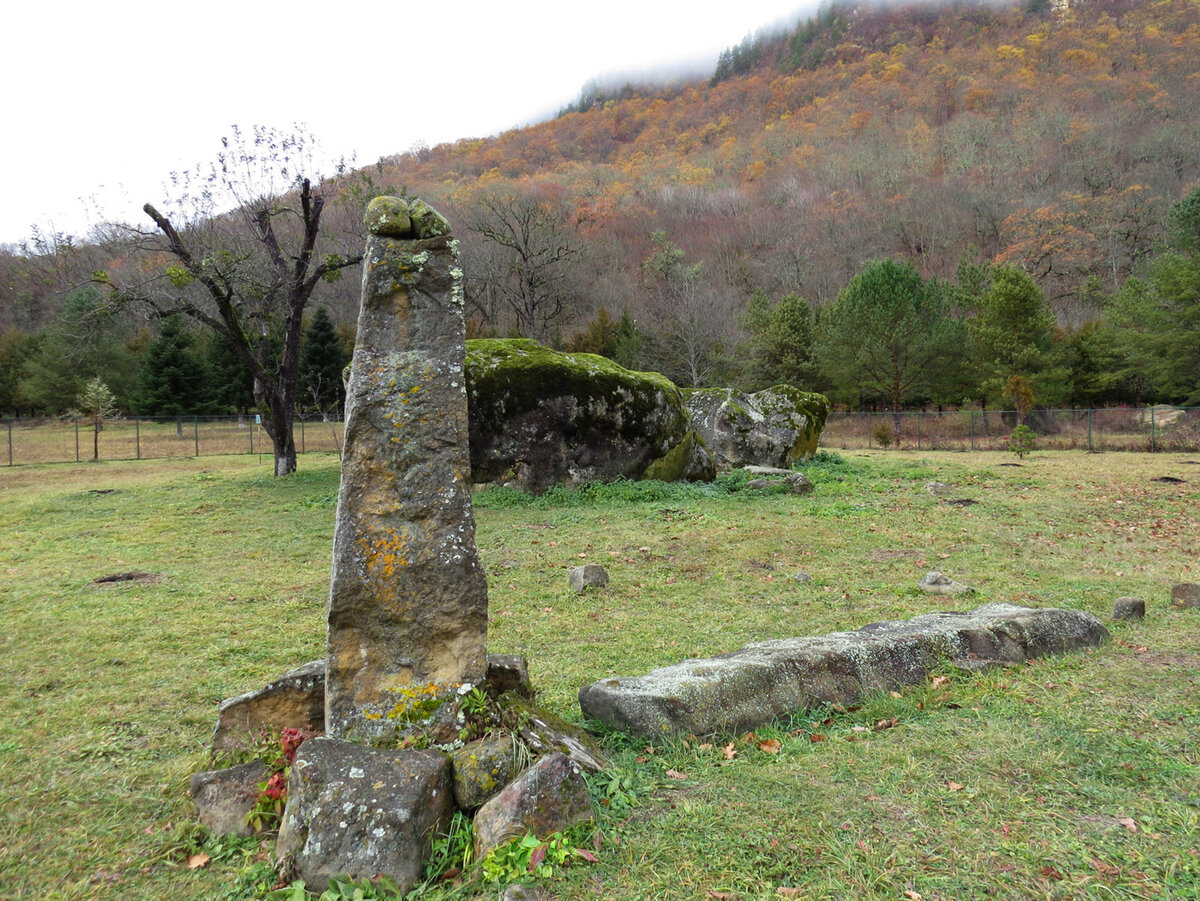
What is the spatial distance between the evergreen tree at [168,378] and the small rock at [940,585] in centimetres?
4106

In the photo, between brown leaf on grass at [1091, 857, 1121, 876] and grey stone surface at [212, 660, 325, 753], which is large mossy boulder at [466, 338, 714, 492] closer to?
grey stone surface at [212, 660, 325, 753]

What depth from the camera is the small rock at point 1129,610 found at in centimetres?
558

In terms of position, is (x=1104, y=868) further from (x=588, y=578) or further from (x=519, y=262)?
(x=519, y=262)

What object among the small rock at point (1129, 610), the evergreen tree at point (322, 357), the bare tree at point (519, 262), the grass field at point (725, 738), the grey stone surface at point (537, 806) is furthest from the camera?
the bare tree at point (519, 262)

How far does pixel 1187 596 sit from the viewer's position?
5824mm

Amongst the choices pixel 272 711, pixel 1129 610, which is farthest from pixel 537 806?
pixel 1129 610

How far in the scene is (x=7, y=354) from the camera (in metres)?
42.6

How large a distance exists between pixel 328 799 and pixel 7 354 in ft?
177

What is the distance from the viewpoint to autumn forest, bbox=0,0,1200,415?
91.8ft

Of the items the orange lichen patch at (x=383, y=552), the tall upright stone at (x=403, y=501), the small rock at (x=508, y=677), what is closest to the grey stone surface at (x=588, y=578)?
the small rock at (x=508, y=677)

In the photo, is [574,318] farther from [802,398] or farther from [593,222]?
[802,398]

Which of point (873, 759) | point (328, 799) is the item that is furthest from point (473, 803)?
point (873, 759)

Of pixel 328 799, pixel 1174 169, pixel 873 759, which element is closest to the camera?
pixel 328 799

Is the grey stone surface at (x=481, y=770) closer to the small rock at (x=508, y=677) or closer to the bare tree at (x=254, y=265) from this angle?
the small rock at (x=508, y=677)
